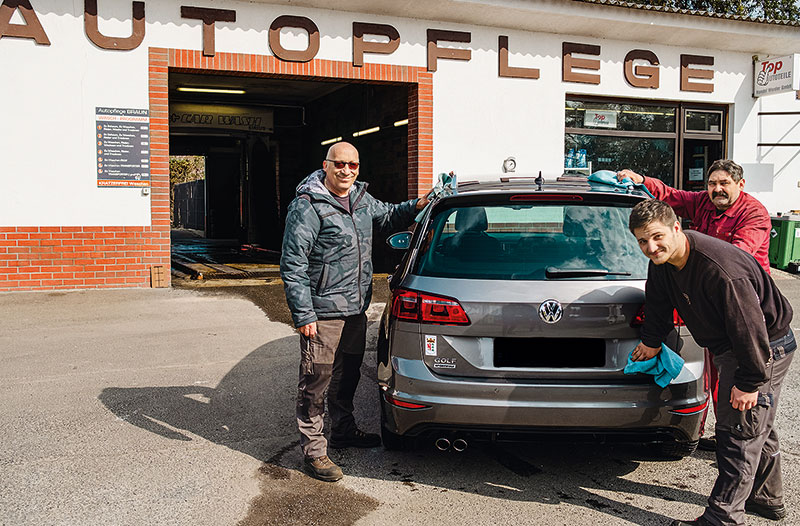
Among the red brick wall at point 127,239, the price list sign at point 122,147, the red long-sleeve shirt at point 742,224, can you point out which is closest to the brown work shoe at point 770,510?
the red long-sleeve shirt at point 742,224

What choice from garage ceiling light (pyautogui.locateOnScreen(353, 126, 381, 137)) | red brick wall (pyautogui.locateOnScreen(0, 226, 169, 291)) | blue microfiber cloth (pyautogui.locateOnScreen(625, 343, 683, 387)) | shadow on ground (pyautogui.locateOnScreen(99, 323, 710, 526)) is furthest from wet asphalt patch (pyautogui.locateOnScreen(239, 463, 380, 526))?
garage ceiling light (pyautogui.locateOnScreen(353, 126, 381, 137))

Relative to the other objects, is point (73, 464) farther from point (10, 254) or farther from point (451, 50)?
point (451, 50)

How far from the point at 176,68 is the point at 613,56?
23.6 ft

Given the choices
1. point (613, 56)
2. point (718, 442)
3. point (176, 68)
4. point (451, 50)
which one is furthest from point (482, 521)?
point (613, 56)

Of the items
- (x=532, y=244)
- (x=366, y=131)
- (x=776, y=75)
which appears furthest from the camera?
(x=366, y=131)

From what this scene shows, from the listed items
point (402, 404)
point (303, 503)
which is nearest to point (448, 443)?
point (402, 404)

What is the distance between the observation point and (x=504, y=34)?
11.8m

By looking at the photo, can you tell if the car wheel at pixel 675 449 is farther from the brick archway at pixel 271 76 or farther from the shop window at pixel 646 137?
the shop window at pixel 646 137

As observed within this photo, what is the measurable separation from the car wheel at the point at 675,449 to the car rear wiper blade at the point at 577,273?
0.91 m

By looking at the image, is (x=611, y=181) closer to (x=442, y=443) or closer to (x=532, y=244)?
(x=532, y=244)

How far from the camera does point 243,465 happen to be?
13.8ft

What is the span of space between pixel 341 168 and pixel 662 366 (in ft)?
6.48

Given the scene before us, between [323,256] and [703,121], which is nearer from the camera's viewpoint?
[323,256]

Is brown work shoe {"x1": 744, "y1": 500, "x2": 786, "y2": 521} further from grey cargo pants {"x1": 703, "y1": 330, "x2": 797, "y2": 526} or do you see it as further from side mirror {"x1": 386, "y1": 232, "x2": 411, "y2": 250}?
side mirror {"x1": 386, "y1": 232, "x2": 411, "y2": 250}
